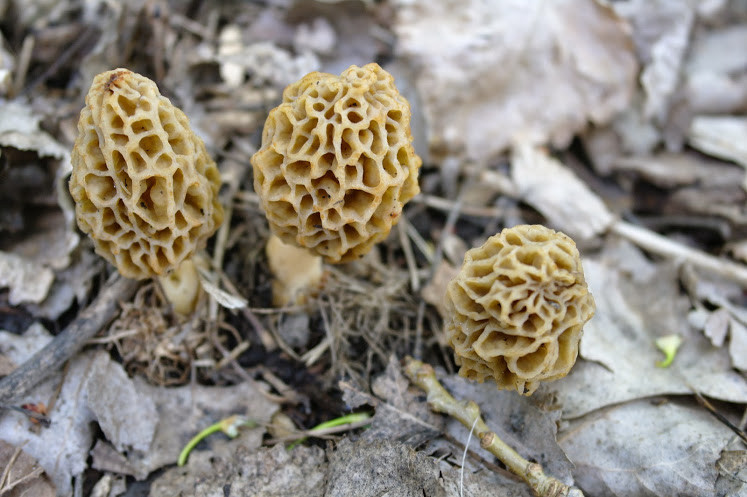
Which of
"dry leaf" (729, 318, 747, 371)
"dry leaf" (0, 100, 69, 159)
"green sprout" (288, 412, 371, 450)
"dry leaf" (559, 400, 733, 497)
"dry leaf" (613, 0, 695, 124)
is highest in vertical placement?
"dry leaf" (0, 100, 69, 159)

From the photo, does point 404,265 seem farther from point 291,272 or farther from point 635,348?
point 635,348

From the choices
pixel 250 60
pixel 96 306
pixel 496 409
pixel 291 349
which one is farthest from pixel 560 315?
pixel 250 60

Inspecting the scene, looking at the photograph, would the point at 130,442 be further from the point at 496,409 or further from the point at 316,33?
the point at 316,33

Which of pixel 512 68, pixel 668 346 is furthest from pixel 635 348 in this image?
pixel 512 68

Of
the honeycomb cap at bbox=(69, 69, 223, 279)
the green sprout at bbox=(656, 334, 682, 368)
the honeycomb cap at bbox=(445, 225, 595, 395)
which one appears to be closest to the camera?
the honeycomb cap at bbox=(445, 225, 595, 395)

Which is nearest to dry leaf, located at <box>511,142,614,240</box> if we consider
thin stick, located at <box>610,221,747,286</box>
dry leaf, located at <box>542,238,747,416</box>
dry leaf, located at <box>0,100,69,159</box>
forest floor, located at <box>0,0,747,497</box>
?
forest floor, located at <box>0,0,747,497</box>

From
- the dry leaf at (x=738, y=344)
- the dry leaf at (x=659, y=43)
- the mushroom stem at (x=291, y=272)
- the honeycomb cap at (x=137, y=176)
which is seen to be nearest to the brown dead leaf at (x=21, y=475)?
the honeycomb cap at (x=137, y=176)

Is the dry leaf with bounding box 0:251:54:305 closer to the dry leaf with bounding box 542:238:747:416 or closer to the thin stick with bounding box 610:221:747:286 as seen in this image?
the dry leaf with bounding box 542:238:747:416

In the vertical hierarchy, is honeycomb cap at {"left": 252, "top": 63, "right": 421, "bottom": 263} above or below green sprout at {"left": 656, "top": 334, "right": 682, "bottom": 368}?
above
